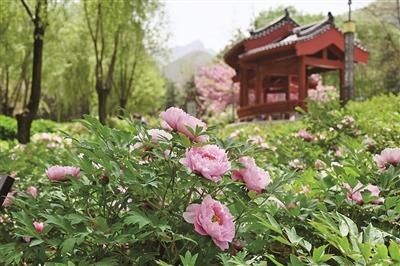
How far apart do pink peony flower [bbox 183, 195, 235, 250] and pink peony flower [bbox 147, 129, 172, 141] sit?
0.24 metres

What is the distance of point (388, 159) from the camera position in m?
1.97

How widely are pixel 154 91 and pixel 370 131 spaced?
37175mm

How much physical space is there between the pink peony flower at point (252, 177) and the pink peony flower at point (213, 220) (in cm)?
14

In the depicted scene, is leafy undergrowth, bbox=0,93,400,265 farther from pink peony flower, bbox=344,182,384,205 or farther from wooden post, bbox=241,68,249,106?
wooden post, bbox=241,68,249,106

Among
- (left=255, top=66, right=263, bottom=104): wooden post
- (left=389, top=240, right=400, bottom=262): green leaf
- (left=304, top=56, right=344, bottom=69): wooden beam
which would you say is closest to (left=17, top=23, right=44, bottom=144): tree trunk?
(left=255, top=66, right=263, bottom=104): wooden post

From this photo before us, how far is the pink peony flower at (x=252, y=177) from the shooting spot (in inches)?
64.3

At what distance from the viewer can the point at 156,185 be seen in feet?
5.16

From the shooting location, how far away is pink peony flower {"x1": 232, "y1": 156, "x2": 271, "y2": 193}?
64.3 inches

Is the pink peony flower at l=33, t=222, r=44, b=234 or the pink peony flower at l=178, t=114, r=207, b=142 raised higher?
the pink peony flower at l=178, t=114, r=207, b=142

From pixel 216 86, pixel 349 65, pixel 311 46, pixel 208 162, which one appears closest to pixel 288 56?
pixel 311 46

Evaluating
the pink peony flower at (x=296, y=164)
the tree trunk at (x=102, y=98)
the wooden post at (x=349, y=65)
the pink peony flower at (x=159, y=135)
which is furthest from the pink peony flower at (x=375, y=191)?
the tree trunk at (x=102, y=98)

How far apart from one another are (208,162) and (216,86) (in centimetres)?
3966

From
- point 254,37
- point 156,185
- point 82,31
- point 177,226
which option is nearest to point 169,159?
point 156,185

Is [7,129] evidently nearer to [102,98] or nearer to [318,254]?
[102,98]
